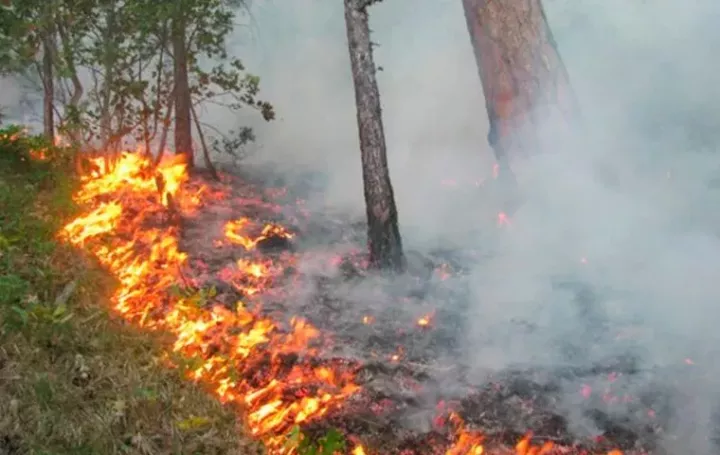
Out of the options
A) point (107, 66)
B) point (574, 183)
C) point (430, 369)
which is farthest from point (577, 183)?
point (107, 66)

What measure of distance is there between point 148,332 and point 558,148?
22.5ft

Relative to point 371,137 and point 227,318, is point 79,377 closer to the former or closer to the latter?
point 227,318

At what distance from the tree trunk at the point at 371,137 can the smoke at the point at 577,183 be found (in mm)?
957

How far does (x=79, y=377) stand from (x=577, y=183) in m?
7.53

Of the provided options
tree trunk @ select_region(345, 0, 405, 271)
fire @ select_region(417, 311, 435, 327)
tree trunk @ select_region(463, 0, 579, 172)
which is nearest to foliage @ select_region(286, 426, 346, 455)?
fire @ select_region(417, 311, 435, 327)

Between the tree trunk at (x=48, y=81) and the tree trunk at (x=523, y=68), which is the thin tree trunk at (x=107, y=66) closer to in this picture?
the tree trunk at (x=48, y=81)

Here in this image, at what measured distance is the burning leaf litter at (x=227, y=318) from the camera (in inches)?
211

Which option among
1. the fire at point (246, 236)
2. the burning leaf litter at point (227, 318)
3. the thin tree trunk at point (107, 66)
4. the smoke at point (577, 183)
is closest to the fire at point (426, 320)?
the burning leaf litter at point (227, 318)

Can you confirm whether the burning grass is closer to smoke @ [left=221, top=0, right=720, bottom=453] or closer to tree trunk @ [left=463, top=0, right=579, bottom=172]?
smoke @ [left=221, top=0, right=720, bottom=453]

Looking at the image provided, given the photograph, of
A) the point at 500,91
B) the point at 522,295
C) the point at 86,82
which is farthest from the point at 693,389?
the point at 86,82

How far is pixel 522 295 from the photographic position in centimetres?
782

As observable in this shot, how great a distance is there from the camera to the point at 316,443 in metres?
5.06

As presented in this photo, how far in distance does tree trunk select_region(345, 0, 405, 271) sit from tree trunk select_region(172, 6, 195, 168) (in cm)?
360

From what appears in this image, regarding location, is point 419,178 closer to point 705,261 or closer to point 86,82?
point 705,261
